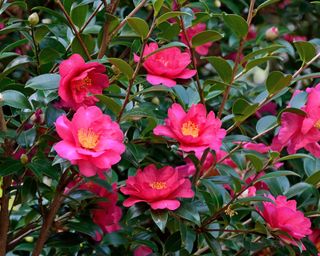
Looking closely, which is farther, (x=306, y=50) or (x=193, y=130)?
(x=306, y=50)

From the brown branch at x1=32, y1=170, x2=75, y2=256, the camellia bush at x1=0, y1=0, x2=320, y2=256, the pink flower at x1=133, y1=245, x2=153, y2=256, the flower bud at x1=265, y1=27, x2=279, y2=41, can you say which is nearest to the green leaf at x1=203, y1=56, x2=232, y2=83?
the camellia bush at x1=0, y1=0, x2=320, y2=256

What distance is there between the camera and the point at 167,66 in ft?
3.81

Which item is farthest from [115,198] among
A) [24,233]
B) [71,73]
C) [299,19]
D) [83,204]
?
[299,19]

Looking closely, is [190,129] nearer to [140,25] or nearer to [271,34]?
[140,25]

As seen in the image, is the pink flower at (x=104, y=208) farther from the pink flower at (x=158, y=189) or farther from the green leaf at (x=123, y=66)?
the green leaf at (x=123, y=66)

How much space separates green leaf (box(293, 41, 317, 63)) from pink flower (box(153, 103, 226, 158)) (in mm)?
238

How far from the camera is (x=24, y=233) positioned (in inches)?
54.6

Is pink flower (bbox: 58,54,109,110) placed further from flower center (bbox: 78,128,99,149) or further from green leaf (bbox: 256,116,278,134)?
green leaf (bbox: 256,116,278,134)

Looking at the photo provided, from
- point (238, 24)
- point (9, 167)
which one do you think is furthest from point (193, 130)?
point (9, 167)

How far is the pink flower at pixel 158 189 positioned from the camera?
1155 millimetres

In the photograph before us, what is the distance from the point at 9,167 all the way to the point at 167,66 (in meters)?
0.33

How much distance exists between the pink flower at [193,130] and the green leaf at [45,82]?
0.62ft

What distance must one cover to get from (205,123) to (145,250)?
490 millimetres

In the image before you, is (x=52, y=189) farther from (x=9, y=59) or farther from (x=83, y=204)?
(x=9, y=59)
